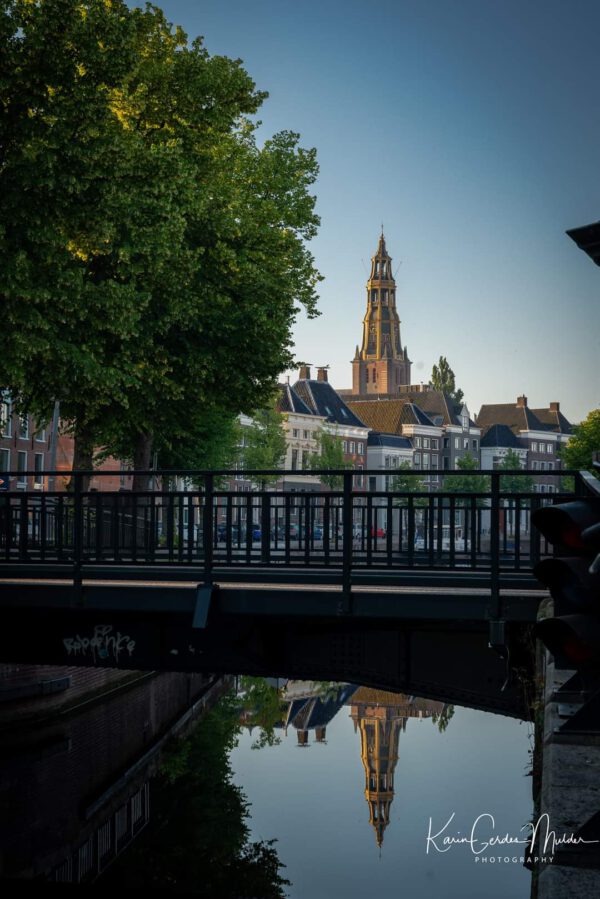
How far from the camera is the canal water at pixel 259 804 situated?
53.3 ft

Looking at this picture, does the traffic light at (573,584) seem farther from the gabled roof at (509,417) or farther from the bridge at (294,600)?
the gabled roof at (509,417)

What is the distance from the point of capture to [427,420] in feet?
484

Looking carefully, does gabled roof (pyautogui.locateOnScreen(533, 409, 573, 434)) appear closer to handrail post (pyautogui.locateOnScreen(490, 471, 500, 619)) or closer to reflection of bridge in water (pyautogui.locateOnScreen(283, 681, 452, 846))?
reflection of bridge in water (pyautogui.locateOnScreen(283, 681, 452, 846))


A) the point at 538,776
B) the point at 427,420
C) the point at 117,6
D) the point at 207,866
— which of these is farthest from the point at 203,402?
the point at 427,420

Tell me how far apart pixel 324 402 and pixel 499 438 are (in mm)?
41412

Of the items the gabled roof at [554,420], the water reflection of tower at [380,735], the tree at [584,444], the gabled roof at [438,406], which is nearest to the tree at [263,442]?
the tree at [584,444]

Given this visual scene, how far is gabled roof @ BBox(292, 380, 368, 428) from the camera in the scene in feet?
415

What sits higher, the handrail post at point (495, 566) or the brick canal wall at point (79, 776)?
the handrail post at point (495, 566)

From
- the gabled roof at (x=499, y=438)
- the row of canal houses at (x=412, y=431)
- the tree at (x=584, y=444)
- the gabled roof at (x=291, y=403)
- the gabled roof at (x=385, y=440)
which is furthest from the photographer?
the gabled roof at (x=499, y=438)

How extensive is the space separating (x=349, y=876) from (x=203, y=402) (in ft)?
54.2

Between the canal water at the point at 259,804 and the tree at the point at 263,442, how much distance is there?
1775 inches

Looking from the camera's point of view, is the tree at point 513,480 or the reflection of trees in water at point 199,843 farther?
the tree at point 513,480

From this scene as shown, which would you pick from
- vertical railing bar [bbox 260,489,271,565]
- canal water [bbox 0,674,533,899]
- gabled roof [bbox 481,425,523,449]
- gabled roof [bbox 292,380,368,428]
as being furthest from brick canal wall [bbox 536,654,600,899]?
gabled roof [bbox 481,425,523,449]

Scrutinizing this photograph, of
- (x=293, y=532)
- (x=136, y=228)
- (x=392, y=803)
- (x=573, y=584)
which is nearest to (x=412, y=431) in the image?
(x=136, y=228)
